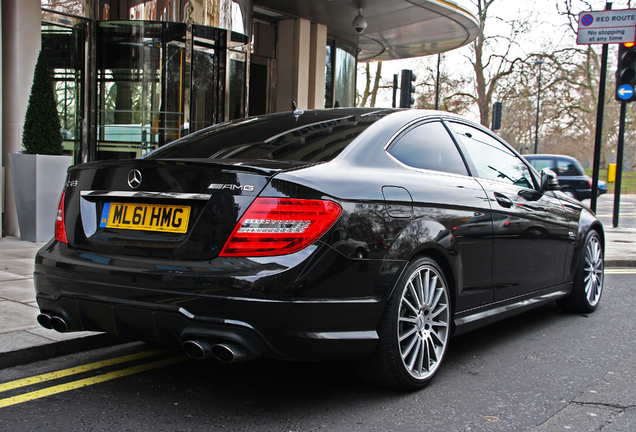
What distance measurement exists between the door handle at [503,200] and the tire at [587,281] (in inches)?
57.8

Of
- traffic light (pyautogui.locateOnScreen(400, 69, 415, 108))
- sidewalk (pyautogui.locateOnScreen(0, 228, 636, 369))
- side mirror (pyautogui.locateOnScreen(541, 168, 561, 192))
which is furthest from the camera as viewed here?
traffic light (pyautogui.locateOnScreen(400, 69, 415, 108))

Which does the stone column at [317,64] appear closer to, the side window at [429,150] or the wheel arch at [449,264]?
the side window at [429,150]

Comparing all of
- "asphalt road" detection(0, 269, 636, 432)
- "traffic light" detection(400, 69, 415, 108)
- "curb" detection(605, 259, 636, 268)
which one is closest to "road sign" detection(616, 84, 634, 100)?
"traffic light" detection(400, 69, 415, 108)

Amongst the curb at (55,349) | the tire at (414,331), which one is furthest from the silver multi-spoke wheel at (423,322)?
the curb at (55,349)

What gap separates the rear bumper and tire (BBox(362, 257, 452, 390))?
0.12 m

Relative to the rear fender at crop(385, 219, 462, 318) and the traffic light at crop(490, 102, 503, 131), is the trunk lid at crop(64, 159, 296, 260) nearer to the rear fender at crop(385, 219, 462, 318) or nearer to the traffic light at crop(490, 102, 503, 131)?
the rear fender at crop(385, 219, 462, 318)

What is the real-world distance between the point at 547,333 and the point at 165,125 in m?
10.0

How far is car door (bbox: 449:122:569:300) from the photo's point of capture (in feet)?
13.2

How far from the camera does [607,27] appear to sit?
10.5m

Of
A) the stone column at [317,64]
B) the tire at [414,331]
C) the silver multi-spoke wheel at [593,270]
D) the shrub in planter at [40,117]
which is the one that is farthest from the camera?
the stone column at [317,64]

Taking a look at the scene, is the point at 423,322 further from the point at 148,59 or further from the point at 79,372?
the point at 148,59

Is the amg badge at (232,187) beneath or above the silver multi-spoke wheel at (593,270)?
above

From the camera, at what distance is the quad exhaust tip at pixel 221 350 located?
2.67m

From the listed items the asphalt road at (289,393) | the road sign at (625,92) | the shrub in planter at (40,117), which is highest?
the road sign at (625,92)
